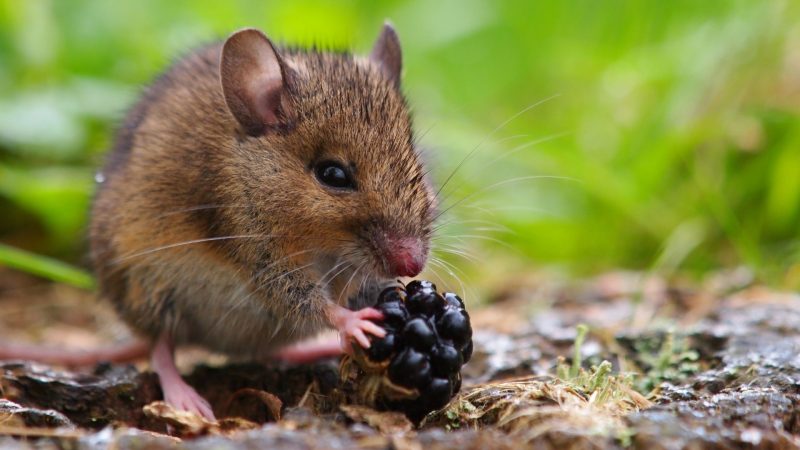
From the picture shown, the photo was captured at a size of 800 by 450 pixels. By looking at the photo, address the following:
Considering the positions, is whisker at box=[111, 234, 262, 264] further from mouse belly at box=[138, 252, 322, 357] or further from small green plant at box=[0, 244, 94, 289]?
small green plant at box=[0, 244, 94, 289]

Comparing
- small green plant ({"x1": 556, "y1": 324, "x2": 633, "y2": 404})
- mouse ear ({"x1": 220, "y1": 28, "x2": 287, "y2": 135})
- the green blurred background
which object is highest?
the green blurred background

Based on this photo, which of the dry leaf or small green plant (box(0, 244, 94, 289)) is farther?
small green plant (box(0, 244, 94, 289))

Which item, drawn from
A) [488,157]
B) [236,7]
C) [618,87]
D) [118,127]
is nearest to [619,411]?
[118,127]

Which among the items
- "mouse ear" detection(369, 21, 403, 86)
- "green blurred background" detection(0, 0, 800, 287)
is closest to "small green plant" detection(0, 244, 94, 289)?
"green blurred background" detection(0, 0, 800, 287)

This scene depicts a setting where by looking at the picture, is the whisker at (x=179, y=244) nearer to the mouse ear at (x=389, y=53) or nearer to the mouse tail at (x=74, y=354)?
the mouse tail at (x=74, y=354)

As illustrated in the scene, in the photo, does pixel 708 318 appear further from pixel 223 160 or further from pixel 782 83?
pixel 782 83

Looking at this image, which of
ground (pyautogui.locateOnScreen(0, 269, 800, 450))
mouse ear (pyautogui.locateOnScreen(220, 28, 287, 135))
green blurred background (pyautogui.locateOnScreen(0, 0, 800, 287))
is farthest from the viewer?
green blurred background (pyautogui.locateOnScreen(0, 0, 800, 287))

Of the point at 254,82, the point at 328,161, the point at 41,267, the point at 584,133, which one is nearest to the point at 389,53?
the point at 254,82

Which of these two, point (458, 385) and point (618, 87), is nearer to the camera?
point (458, 385)
